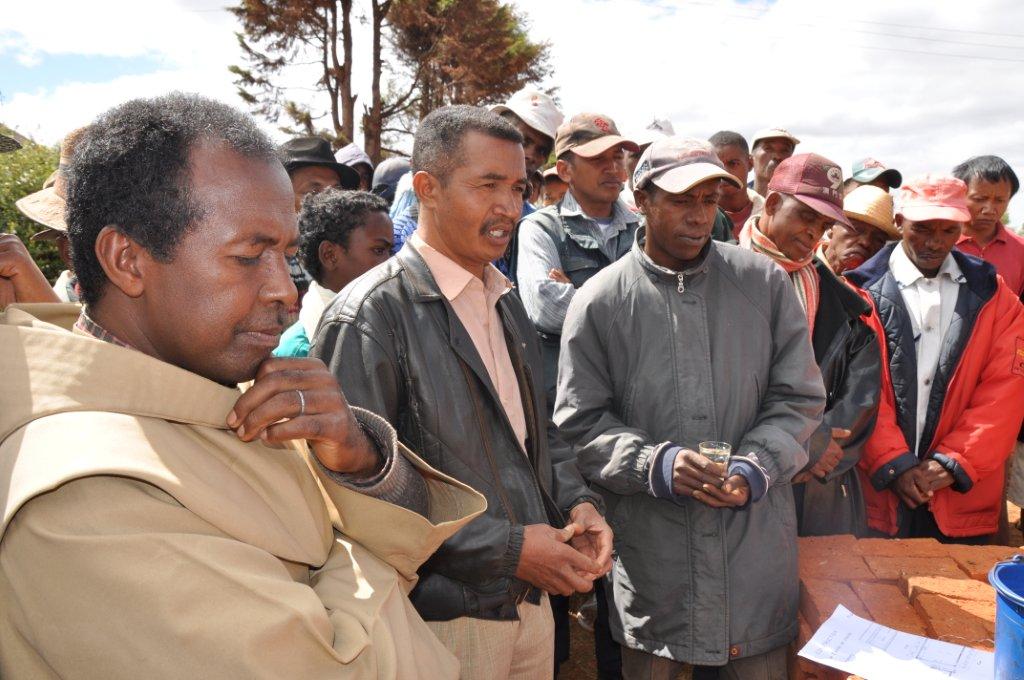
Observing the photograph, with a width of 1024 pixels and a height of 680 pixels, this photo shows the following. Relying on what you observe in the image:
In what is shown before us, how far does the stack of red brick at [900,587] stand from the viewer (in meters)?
2.11

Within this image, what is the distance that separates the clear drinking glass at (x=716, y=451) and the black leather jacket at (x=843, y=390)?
42.9 inches

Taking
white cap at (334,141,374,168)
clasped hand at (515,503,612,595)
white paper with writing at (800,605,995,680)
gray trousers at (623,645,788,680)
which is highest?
white cap at (334,141,374,168)

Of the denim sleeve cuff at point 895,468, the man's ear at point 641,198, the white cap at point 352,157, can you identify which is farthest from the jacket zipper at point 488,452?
the white cap at point 352,157

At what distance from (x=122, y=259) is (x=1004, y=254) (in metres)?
5.86

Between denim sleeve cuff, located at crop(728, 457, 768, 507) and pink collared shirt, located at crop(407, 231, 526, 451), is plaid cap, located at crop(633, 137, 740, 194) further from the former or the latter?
denim sleeve cuff, located at crop(728, 457, 768, 507)

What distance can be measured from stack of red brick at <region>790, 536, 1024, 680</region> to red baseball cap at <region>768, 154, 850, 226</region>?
1474mm

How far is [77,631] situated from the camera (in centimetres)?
91

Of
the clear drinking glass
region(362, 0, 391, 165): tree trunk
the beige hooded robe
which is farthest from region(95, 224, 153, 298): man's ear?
region(362, 0, 391, 165): tree trunk

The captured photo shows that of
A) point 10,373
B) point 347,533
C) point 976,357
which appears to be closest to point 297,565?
point 347,533

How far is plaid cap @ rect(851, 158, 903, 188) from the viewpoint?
5871 millimetres

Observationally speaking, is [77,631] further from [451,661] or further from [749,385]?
[749,385]

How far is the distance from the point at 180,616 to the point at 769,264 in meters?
2.47

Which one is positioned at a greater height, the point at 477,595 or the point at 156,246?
the point at 156,246

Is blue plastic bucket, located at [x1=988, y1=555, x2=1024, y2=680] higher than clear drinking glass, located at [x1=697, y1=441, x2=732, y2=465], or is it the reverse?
blue plastic bucket, located at [x1=988, y1=555, x2=1024, y2=680]
